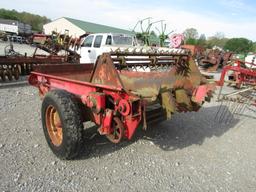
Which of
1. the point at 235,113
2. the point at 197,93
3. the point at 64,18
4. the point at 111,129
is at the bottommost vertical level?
the point at 235,113

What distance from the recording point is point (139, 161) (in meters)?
3.35

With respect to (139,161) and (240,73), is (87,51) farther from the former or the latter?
(139,161)

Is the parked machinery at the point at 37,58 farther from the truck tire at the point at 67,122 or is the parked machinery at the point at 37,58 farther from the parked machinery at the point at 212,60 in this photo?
the parked machinery at the point at 212,60

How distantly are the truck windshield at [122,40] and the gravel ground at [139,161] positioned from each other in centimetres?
618

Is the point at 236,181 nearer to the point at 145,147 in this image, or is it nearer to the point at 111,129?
the point at 145,147

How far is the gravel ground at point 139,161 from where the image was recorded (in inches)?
111

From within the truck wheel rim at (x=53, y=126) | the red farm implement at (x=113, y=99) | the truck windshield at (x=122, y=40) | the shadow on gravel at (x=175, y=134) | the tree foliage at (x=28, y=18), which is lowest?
the shadow on gravel at (x=175, y=134)

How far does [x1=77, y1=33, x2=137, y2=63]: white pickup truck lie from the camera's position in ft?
32.6

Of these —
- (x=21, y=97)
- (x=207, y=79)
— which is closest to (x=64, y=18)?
(x=21, y=97)

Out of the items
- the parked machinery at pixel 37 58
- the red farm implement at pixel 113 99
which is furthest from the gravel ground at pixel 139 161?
the parked machinery at pixel 37 58

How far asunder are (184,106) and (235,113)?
3105 millimetres

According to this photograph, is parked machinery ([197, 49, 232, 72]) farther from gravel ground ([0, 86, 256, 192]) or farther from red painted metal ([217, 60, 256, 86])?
gravel ground ([0, 86, 256, 192])

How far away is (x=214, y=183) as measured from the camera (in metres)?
2.98

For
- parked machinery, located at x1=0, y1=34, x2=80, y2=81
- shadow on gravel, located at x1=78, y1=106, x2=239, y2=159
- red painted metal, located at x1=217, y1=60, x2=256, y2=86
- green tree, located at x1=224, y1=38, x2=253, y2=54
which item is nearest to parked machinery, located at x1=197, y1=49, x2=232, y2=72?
red painted metal, located at x1=217, y1=60, x2=256, y2=86
